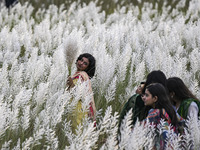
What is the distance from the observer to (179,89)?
2914 millimetres

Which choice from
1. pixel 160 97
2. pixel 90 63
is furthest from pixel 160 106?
pixel 90 63

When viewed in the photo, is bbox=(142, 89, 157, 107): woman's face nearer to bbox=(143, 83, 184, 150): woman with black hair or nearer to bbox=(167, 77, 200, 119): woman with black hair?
bbox=(143, 83, 184, 150): woman with black hair

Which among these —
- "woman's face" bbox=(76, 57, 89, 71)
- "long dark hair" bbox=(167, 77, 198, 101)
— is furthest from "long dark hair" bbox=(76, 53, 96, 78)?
"long dark hair" bbox=(167, 77, 198, 101)

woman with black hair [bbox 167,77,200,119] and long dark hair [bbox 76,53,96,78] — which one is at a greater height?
long dark hair [bbox 76,53,96,78]

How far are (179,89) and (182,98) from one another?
9 cm

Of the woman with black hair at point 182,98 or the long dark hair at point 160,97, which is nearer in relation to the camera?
the long dark hair at point 160,97

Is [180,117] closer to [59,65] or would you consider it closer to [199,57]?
[59,65]

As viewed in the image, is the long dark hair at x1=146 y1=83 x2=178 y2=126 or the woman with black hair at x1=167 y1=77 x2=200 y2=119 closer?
the long dark hair at x1=146 y1=83 x2=178 y2=126

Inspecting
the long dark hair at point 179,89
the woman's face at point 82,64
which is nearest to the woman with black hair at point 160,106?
the long dark hair at point 179,89

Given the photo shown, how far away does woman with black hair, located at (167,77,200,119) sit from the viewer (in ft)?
9.09

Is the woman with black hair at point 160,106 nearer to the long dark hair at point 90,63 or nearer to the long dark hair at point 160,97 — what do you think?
the long dark hair at point 160,97

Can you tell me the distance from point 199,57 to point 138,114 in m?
2.12

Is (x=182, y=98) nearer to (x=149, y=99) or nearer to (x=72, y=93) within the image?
(x=149, y=99)

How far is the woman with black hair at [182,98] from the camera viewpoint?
109 inches
